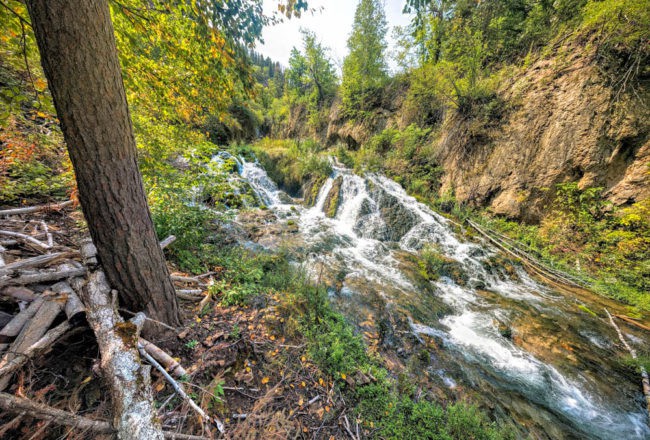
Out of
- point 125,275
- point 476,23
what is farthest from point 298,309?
point 476,23

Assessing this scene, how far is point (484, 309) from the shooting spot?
4.26 meters

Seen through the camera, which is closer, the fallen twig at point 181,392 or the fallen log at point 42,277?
the fallen twig at point 181,392

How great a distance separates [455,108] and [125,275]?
35.2ft

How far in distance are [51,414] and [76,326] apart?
2.25ft

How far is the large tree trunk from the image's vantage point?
113 centimetres

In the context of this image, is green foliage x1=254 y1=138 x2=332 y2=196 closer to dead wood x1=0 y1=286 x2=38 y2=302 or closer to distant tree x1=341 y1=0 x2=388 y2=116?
distant tree x1=341 y1=0 x2=388 y2=116

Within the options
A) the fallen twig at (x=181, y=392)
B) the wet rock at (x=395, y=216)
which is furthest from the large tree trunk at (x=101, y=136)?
the wet rock at (x=395, y=216)

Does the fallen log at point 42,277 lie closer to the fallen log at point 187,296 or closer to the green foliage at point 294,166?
the fallen log at point 187,296

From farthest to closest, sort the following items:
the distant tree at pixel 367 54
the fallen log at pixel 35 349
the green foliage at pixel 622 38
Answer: the distant tree at pixel 367 54 < the green foliage at pixel 622 38 < the fallen log at pixel 35 349

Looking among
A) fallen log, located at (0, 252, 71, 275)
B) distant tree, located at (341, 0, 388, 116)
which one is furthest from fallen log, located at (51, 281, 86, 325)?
distant tree, located at (341, 0, 388, 116)

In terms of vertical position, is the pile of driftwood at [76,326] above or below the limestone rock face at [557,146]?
below

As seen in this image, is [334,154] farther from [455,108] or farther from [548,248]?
[548,248]

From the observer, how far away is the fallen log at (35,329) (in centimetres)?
109

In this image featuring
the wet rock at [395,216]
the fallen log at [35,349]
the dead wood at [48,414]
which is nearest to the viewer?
the dead wood at [48,414]
